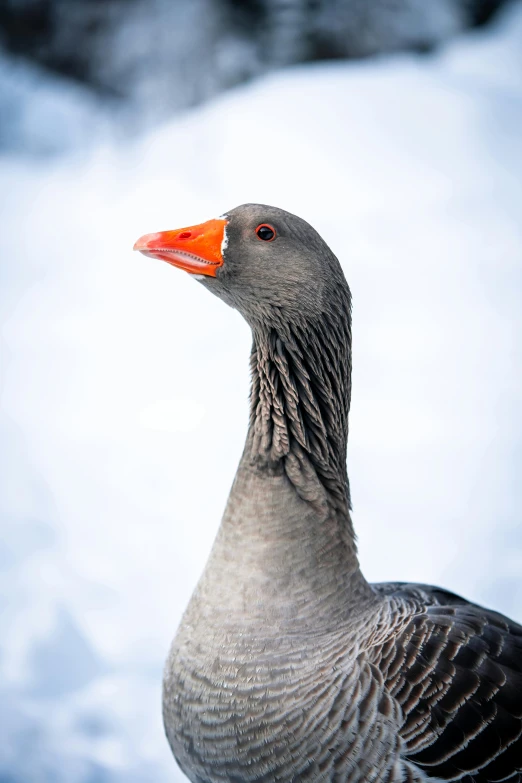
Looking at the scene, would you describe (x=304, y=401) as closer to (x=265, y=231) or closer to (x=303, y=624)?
(x=265, y=231)

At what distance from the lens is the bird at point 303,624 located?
6.03ft

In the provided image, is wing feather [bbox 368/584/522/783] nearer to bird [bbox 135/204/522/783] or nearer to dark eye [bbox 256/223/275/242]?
bird [bbox 135/204/522/783]

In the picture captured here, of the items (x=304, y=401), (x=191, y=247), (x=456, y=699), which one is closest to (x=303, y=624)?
(x=456, y=699)

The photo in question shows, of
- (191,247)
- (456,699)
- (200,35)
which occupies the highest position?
(200,35)

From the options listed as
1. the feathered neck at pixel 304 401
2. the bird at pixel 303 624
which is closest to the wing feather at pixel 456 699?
the bird at pixel 303 624

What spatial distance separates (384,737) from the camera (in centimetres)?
181

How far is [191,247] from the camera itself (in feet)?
6.63

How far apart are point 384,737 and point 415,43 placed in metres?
5.10

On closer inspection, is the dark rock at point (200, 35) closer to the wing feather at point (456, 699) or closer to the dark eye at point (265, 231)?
the dark eye at point (265, 231)

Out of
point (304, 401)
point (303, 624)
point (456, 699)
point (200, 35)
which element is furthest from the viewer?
point (200, 35)

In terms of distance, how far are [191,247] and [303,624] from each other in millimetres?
1023

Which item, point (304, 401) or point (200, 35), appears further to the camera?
point (200, 35)

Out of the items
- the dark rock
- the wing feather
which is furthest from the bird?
the dark rock

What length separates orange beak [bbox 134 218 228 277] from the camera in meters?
2.00
